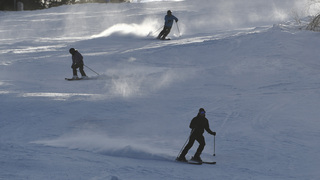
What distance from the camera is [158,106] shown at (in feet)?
50.8

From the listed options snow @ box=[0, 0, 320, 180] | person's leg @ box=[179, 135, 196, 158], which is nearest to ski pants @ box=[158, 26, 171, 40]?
snow @ box=[0, 0, 320, 180]

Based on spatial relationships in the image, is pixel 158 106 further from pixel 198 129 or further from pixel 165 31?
pixel 165 31

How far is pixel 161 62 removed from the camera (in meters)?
21.8

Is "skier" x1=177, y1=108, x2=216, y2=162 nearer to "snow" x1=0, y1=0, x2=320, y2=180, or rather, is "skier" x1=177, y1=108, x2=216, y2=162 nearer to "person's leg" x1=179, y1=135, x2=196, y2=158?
"person's leg" x1=179, y1=135, x2=196, y2=158

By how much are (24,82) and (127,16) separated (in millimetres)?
26041

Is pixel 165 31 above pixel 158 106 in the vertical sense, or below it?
above

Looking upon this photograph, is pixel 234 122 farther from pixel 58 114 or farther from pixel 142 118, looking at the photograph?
pixel 58 114

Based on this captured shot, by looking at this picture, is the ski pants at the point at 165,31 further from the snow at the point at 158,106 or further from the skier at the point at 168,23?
the snow at the point at 158,106

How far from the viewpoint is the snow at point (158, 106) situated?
33.8 ft

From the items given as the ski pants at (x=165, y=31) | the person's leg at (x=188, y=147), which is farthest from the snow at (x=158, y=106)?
the ski pants at (x=165, y=31)

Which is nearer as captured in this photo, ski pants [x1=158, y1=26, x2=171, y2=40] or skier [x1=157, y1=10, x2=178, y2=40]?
skier [x1=157, y1=10, x2=178, y2=40]

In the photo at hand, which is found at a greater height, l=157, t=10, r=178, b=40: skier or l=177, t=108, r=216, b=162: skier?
l=157, t=10, r=178, b=40: skier

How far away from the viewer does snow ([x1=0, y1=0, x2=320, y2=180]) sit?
10289 mm

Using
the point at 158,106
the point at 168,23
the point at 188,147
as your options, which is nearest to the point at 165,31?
the point at 168,23
